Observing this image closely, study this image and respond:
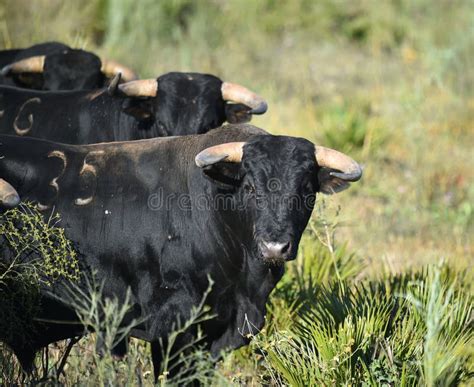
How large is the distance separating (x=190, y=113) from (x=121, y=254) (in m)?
2.19

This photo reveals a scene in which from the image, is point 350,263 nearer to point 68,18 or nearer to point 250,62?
point 68,18

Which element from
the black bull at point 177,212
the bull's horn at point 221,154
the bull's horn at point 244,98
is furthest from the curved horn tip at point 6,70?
the bull's horn at point 221,154

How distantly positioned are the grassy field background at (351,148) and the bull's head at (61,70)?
2538 mm

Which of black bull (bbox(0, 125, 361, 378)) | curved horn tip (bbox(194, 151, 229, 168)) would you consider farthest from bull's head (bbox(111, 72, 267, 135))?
curved horn tip (bbox(194, 151, 229, 168))

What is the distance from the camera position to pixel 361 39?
17969mm

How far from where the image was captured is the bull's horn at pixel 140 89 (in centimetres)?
747

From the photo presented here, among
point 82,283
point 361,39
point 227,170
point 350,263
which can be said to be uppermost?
point 227,170

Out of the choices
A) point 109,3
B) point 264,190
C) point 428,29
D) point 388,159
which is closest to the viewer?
point 264,190

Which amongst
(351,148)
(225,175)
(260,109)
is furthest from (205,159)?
(351,148)

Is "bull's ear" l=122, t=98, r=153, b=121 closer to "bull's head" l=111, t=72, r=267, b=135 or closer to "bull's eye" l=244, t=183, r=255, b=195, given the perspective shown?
"bull's head" l=111, t=72, r=267, b=135

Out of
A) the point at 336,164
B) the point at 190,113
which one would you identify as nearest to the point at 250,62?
the point at 190,113

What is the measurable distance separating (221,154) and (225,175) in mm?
172

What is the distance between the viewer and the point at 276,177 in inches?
208

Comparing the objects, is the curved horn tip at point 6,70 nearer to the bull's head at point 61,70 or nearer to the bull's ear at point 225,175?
the bull's head at point 61,70
